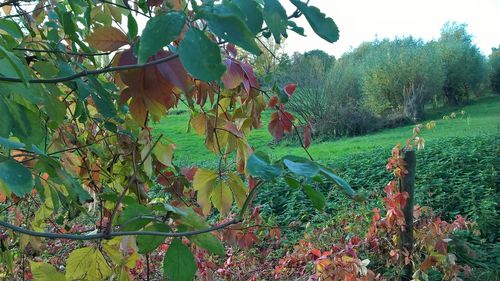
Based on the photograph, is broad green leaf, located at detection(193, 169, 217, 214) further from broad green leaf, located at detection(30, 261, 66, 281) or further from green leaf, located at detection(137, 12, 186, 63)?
green leaf, located at detection(137, 12, 186, 63)

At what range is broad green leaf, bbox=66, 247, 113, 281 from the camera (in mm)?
820

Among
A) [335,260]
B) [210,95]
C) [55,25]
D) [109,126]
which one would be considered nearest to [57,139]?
[109,126]

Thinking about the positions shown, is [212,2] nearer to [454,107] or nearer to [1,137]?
[1,137]

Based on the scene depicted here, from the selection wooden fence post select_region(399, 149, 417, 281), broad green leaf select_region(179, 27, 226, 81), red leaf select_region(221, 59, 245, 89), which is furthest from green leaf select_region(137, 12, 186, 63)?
wooden fence post select_region(399, 149, 417, 281)

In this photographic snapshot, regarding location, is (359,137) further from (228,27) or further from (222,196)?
(228,27)

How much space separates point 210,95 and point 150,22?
0.69 m

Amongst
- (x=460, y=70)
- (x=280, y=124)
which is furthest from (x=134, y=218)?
(x=460, y=70)

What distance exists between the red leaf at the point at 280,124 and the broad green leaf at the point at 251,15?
0.59m

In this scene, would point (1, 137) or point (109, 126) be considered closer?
point (1, 137)

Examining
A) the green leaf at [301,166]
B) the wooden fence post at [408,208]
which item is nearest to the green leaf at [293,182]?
the green leaf at [301,166]

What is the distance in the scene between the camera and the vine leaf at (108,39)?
0.69 metres

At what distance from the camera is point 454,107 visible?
20766 mm

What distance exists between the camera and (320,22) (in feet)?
1.52

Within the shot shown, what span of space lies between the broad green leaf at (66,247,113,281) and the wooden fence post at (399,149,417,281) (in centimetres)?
267
